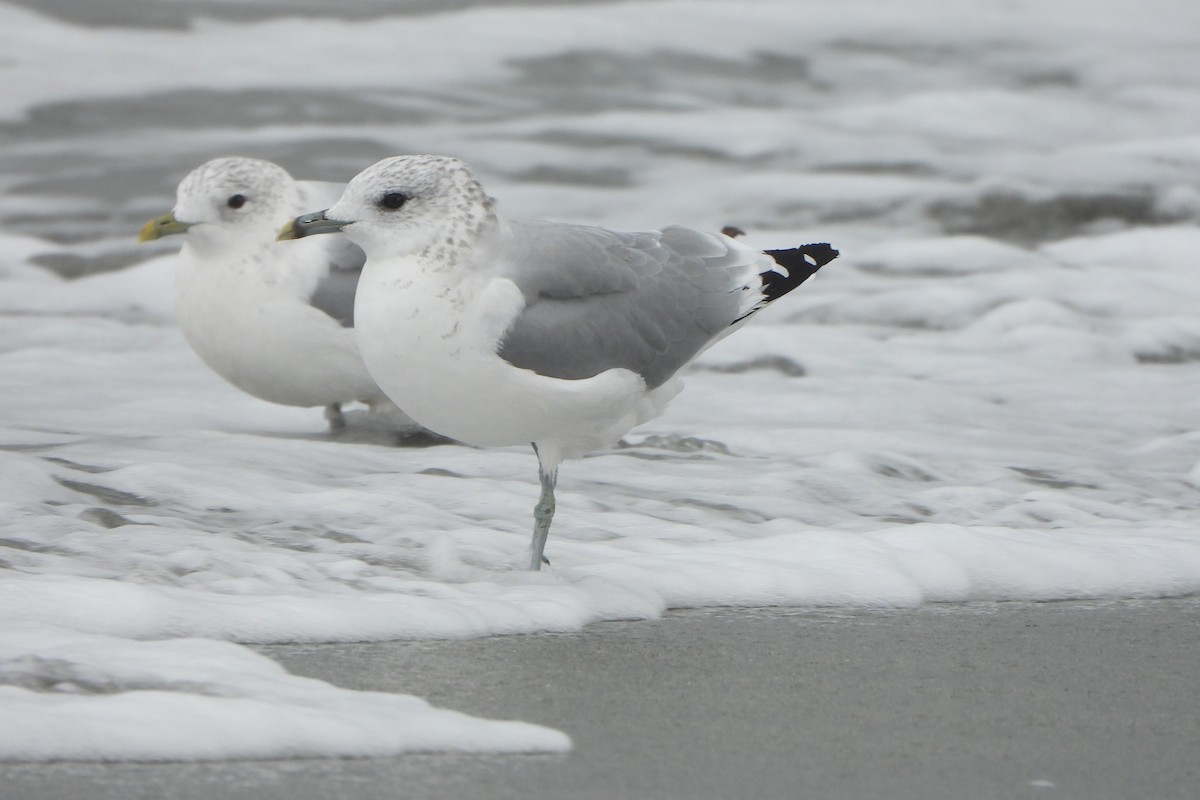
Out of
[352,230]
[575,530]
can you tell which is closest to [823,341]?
[575,530]

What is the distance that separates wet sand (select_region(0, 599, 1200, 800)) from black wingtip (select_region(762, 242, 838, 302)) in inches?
41.6

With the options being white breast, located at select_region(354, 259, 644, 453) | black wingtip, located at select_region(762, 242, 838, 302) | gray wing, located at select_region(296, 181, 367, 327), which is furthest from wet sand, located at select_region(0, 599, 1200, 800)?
gray wing, located at select_region(296, 181, 367, 327)

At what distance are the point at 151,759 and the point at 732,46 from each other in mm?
12879

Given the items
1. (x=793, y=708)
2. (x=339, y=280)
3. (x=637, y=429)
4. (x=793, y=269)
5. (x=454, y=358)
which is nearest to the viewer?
(x=793, y=708)

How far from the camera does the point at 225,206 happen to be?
5.24m

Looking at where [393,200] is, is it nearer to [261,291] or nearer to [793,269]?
[793,269]

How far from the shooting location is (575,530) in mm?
4316

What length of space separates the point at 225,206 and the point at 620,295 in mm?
1737

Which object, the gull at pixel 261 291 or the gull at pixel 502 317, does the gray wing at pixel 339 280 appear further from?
the gull at pixel 502 317

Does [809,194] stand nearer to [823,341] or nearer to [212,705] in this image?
[823,341]

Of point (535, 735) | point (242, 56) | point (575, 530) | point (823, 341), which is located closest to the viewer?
point (535, 735)

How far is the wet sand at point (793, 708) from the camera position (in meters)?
2.56

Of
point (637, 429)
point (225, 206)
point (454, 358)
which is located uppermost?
point (225, 206)

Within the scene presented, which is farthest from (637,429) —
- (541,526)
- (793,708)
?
(793,708)
